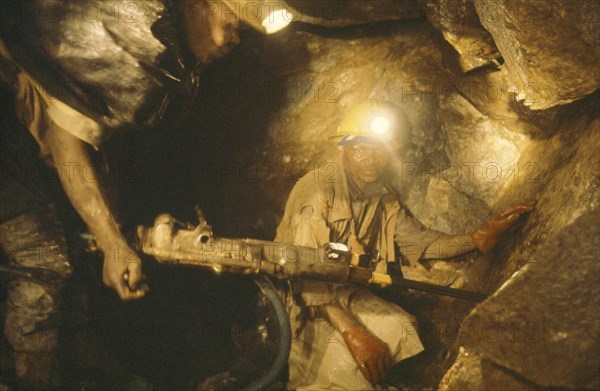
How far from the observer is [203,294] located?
5473 mm

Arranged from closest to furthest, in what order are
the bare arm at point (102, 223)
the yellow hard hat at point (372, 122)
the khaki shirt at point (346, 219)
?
the bare arm at point (102, 223)
the khaki shirt at point (346, 219)
the yellow hard hat at point (372, 122)

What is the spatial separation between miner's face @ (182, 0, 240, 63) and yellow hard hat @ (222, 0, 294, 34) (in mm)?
76

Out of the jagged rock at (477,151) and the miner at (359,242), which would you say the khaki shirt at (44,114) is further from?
the jagged rock at (477,151)

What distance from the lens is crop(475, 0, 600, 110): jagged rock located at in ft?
6.30

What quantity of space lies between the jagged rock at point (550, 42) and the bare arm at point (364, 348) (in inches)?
102

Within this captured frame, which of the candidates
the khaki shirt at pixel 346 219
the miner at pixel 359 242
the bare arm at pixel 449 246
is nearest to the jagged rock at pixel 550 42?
the miner at pixel 359 242

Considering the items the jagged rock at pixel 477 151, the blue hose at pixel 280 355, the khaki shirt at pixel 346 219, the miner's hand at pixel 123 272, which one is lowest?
the blue hose at pixel 280 355

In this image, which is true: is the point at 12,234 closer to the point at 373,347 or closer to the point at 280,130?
the point at 280,130

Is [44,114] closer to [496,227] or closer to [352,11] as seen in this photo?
[352,11]

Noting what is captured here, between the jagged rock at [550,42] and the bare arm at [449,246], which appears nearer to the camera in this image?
the jagged rock at [550,42]

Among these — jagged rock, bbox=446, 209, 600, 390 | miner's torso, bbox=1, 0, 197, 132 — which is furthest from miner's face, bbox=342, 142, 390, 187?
jagged rock, bbox=446, 209, 600, 390

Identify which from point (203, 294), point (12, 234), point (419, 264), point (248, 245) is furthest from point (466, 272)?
point (12, 234)

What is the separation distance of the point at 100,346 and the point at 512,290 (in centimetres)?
421

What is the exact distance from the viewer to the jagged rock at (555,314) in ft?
6.18
